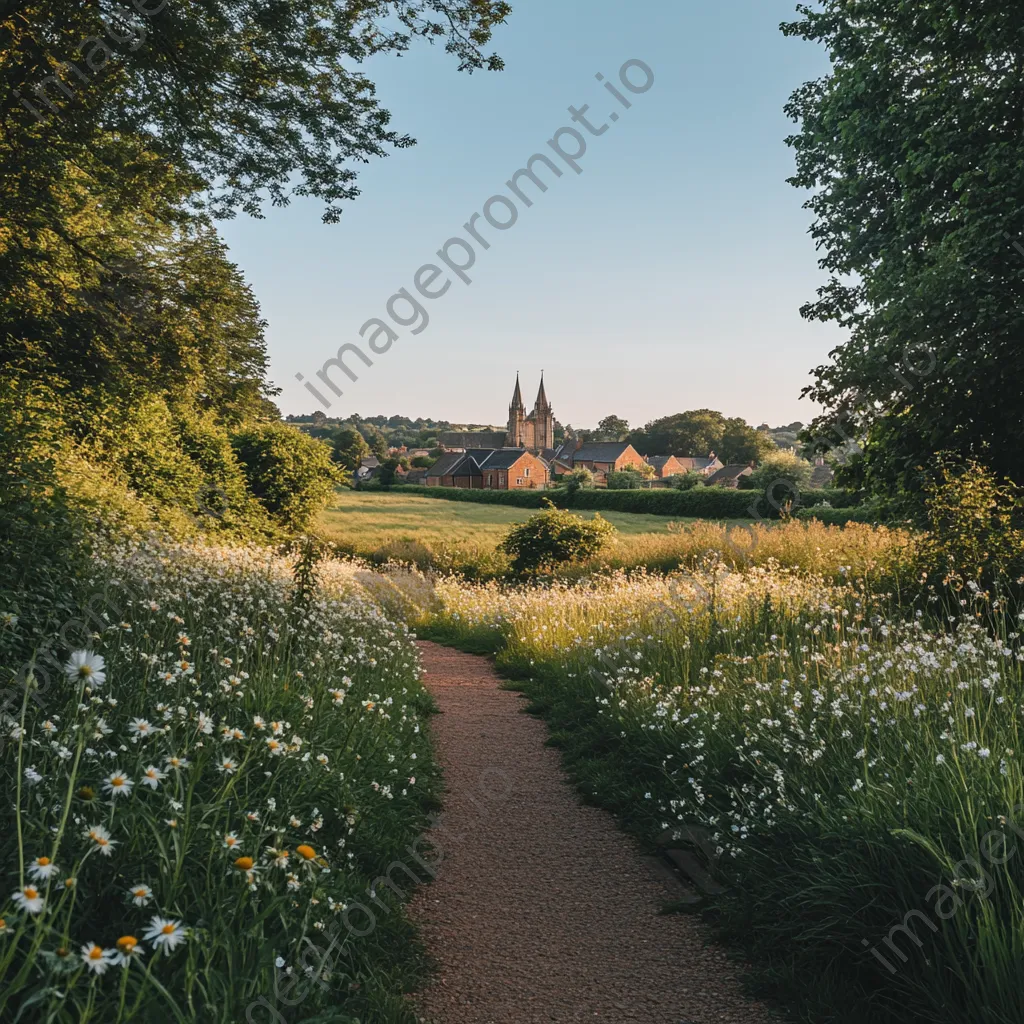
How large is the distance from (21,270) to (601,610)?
30.3ft

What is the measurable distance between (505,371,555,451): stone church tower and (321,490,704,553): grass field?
62.3m

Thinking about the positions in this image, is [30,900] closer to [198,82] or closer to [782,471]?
[198,82]

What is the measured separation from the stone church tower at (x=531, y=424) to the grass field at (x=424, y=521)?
62304 millimetres

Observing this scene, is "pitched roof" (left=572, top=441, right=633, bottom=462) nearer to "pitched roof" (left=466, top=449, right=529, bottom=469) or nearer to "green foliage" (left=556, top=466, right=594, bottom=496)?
"pitched roof" (left=466, top=449, right=529, bottom=469)

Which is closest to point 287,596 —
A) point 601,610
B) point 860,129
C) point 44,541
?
point 44,541

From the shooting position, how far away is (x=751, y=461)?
93625 mm

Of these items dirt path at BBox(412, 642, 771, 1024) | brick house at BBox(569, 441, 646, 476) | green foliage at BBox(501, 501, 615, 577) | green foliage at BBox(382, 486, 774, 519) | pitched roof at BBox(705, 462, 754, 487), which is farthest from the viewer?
brick house at BBox(569, 441, 646, 476)

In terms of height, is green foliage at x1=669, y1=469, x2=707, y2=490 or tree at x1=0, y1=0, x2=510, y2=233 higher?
tree at x1=0, y1=0, x2=510, y2=233

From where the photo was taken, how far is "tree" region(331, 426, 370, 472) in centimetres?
7519

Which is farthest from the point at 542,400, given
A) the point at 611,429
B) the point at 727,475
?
the point at 727,475

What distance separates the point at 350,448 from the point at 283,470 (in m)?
59.5

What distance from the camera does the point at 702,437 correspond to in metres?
109

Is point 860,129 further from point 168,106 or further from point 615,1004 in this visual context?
point 615,1004

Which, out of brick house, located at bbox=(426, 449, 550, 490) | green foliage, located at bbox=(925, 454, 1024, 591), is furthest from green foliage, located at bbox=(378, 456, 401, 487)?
green foliage, located at bbox=(925, 454, 1024, 591)
